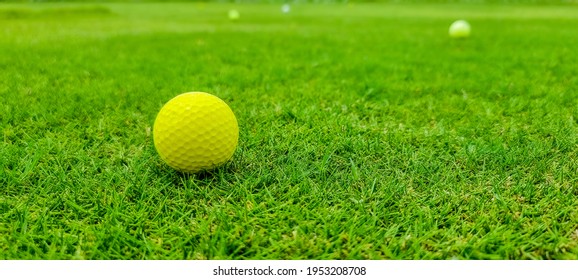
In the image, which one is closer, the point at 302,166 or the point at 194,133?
the point at 194,133

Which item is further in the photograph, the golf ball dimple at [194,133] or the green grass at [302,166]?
the golf ball dimple at [194,133]

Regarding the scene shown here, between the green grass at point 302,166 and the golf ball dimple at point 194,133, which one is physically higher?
the golf ball dimple at point 194,133

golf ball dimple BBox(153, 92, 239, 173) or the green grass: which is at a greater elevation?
golf ball dimple BBox(153, 92, 239, 173)

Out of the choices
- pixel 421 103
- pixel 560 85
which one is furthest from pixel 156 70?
pixel 560 85

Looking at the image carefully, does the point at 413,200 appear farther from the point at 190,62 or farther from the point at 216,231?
the point at 190,62
